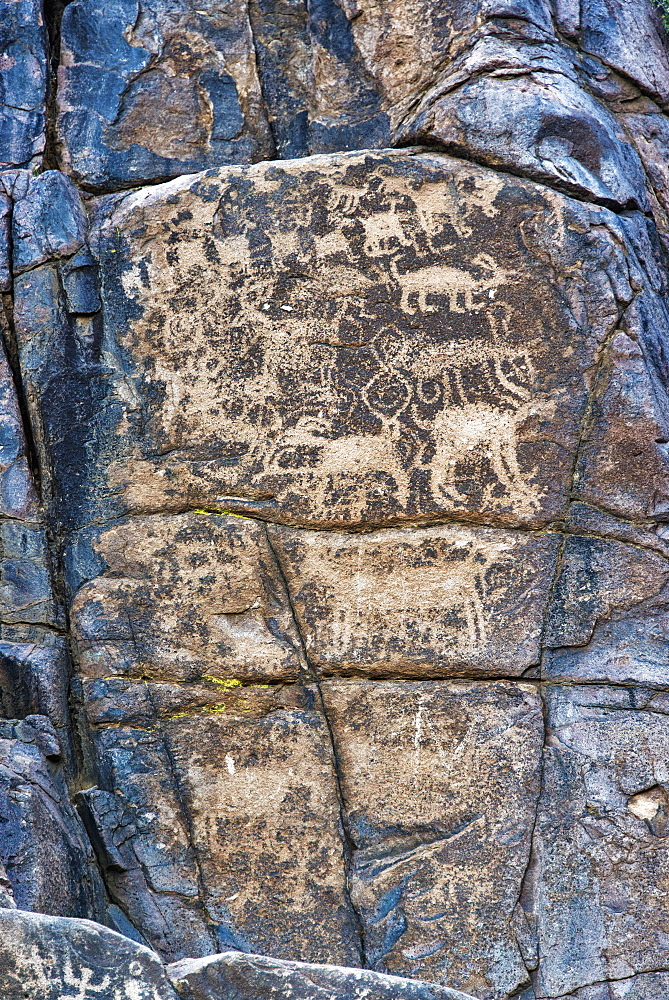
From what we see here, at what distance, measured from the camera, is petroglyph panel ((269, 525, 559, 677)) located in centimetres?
345

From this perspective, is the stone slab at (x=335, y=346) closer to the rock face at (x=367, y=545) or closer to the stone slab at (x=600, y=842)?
the rock face at (x=367, y=545)

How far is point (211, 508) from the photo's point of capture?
355 centimetres

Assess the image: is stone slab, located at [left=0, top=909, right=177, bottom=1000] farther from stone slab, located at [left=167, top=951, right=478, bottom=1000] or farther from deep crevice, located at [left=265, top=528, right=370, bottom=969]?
deep crevice, located at [left=265, top=528, right=370, bottom=969]

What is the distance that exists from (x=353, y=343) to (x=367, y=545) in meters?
0.69

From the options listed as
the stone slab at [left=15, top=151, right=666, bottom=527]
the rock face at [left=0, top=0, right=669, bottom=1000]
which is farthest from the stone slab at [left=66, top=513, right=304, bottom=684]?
the stone slab at [left=15, top=151, right=666, bottom=527]

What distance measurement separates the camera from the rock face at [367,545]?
3.37 m

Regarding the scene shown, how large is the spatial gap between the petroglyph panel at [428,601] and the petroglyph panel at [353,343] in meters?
0.10

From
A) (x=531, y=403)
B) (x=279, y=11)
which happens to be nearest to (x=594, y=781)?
(x=531, y=403)

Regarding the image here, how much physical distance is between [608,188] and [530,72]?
1.58ft

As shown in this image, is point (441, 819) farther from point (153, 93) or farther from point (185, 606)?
point (153, 93)

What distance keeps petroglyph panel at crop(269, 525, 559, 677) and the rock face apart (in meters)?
0.01

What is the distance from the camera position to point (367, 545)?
3.49 metres

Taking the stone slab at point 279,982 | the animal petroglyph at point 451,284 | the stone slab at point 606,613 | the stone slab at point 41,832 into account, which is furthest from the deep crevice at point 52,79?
the stone slab at point 279,982

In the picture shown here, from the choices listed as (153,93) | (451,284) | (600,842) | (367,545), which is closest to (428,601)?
(367,545)
